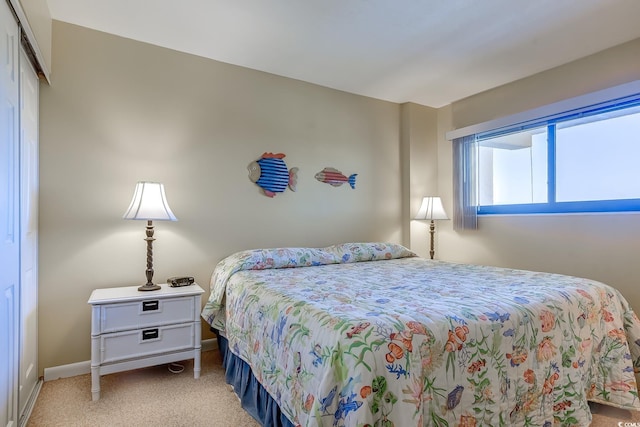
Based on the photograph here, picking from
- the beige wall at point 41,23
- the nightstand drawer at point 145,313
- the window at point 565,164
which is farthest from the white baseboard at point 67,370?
the window at point 565,164

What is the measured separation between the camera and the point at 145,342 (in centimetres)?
206

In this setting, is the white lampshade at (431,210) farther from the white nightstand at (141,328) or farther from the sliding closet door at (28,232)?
the sliding closet door at (28,232)

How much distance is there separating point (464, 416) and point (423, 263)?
64.0 inches

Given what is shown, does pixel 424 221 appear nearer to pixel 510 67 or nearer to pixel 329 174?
pixel 329 174

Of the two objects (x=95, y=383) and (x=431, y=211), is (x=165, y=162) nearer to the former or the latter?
(x=95, y=383)

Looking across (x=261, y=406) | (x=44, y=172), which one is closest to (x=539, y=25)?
(x=261, y=406)

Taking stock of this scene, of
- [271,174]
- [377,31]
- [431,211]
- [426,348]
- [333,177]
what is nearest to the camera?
[426,348]

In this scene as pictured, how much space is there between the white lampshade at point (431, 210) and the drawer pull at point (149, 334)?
261 centimetres

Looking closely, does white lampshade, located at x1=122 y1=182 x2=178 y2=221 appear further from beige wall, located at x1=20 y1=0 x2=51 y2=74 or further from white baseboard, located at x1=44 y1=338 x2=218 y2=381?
white baseboard, located at x1=44 y1=338 x2=218 y2=381

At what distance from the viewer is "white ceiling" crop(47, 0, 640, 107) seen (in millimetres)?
2062

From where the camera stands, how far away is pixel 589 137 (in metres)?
2.68

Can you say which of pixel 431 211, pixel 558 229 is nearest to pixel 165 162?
pixel 431 211

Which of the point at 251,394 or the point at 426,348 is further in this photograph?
the point at 251,394

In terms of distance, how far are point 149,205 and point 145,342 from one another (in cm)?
86
